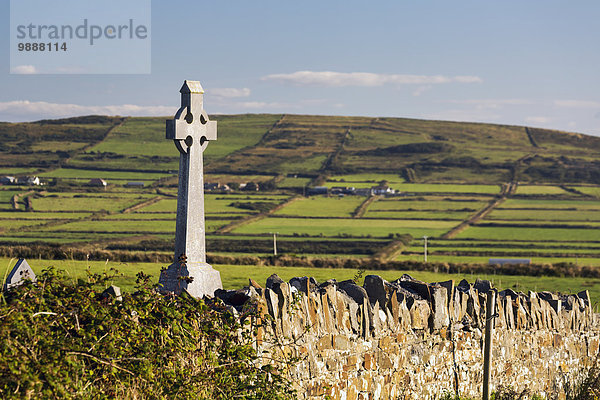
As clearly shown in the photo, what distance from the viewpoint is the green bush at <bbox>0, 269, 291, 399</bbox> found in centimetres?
593

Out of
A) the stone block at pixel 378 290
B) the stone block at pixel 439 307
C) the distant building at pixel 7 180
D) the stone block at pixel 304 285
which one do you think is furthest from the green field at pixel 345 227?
the stone block at pixel 378 290

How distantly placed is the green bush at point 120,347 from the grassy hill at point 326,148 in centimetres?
9671

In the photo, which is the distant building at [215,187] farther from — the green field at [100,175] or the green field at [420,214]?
the green field at [420,214]

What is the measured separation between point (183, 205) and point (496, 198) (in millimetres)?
86882

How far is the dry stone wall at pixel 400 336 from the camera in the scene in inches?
332

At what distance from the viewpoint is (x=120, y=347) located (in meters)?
6.53

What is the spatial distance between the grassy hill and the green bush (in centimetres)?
9671

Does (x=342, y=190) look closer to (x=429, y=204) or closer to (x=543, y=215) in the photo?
(x=429, y=204)

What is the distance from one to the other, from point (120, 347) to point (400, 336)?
13.6ft

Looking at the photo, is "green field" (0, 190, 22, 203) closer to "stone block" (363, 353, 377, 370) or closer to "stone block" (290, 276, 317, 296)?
"stone block" (290, 276, 317, 296)

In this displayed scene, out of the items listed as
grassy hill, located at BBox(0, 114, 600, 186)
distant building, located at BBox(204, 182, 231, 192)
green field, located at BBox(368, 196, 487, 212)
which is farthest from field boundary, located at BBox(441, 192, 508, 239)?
distant building, located at BBox(204, 182, 231, 192)

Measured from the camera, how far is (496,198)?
315 ft

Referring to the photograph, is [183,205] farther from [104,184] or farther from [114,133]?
[114,133]

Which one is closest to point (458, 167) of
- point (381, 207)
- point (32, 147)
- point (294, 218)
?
point (381, 207)
